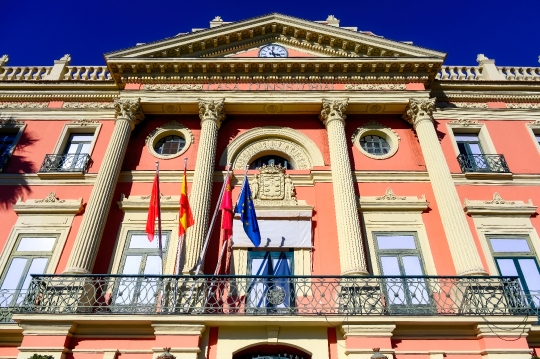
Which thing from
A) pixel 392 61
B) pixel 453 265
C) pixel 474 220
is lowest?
pixel 453 265

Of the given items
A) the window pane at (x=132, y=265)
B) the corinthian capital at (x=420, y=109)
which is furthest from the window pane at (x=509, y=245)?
the window pane at (x=132, y=265)

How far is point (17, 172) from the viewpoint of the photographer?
14.5m

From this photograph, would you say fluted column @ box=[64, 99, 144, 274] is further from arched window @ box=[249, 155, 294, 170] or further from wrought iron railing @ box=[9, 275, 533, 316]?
arched window @ box=[249, 155, 294, 170]

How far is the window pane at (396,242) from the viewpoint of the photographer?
12766 mm

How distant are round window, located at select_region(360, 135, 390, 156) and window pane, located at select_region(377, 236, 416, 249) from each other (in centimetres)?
351

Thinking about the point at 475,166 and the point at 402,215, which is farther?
the point at 475,166

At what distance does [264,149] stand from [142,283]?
6580 mm

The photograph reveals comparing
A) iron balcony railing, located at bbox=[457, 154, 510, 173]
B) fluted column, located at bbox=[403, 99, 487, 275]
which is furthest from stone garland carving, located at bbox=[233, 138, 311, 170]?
iron balcony railing, located at bbox=[457, 154, 510, 173]

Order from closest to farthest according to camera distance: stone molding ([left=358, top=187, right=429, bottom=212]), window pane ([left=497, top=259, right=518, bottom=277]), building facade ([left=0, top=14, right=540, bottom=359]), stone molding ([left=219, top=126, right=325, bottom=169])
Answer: building facade ([left=0, top=14, right=540, bottom=359]) → window pane ([left=497, top=259, right=518, bottom=277]) → stone molding ([left=358, top=187, right=429, bottom=212]) → stone molding ([left=219, top=126, right=325, bottom=169])

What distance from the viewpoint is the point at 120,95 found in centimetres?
1535

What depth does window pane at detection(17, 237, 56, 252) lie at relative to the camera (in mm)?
12758

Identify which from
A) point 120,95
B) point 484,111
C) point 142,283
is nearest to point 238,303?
point 142,283

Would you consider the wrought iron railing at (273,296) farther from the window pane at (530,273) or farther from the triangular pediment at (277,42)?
the triangular pediment at (277,42)

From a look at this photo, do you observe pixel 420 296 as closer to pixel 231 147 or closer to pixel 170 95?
pixel 231 147
